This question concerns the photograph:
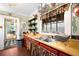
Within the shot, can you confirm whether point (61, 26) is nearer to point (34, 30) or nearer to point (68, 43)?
point (68, 43)

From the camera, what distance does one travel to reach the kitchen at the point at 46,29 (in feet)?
6.33

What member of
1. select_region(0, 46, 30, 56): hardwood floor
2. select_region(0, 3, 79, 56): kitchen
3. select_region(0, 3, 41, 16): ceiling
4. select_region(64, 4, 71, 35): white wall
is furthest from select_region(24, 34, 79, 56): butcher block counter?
select_region(0, 3, 41, 16): ceiling

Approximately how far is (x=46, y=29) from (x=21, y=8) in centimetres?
59

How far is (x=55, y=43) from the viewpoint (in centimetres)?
200

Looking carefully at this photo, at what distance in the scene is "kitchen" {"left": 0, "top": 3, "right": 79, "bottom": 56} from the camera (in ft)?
6.33

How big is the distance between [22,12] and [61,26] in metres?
0.73

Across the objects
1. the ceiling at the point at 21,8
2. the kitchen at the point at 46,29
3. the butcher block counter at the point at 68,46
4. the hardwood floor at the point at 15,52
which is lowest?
the hardwood floor at the point at 15,52

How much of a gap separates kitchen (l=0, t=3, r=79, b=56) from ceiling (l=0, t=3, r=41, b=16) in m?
0.04

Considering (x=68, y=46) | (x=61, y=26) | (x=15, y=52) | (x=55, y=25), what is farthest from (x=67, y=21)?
(x=15, y=52)

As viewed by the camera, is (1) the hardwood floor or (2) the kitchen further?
(1) the hardwood floor

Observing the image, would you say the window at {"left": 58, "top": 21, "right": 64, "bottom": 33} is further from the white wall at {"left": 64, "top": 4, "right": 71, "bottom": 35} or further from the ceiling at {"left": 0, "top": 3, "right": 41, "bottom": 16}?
the ceiling at {"left": 0, "top": 3, "right": 41, "bottom": 16}

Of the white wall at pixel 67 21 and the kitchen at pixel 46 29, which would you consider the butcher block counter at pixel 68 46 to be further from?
the white wall at pixel 67 21

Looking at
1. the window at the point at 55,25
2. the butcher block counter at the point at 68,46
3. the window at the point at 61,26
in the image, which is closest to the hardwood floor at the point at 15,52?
the butcher block counter at the point at 68,46

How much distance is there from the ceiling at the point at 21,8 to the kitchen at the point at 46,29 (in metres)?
0.04
